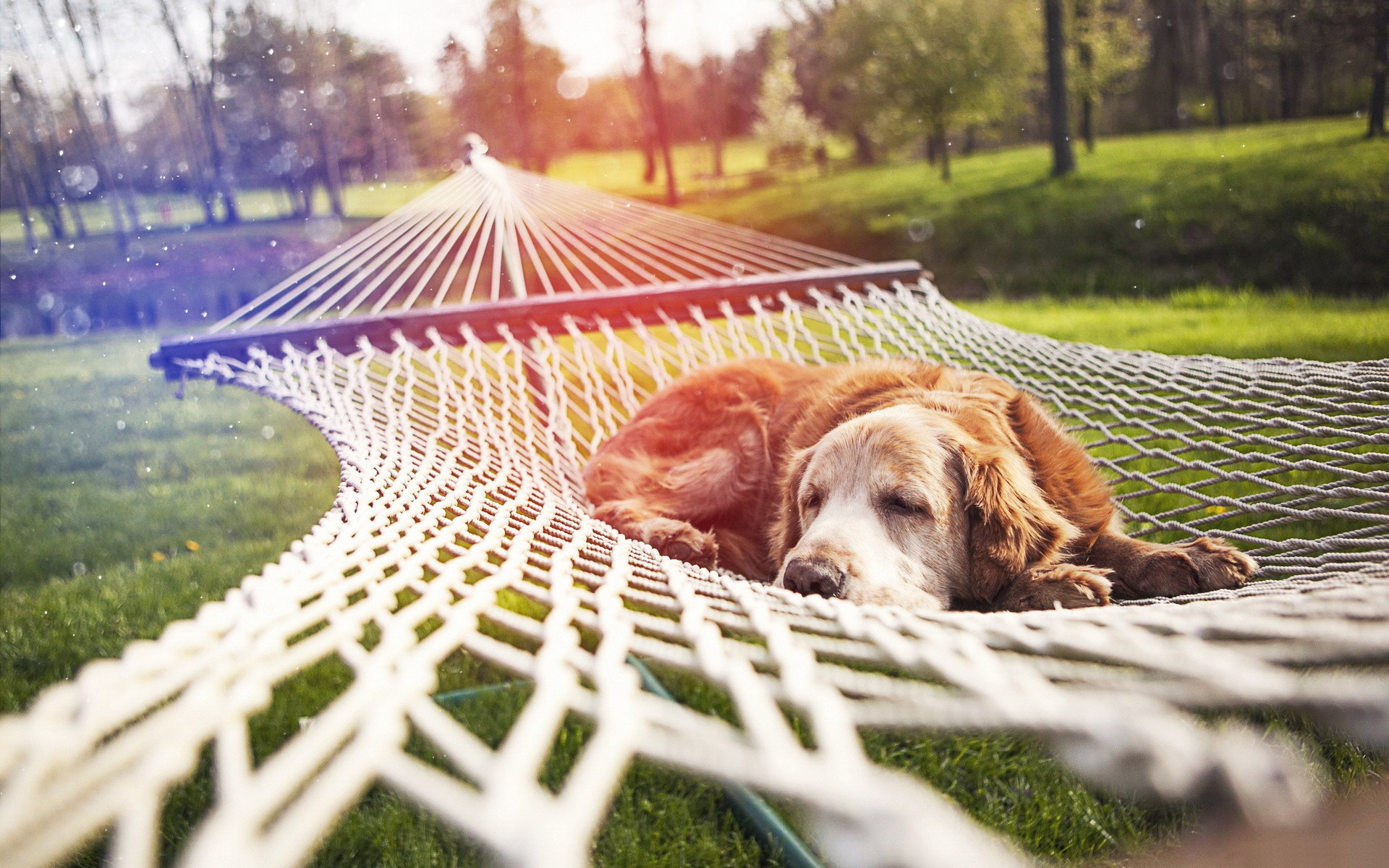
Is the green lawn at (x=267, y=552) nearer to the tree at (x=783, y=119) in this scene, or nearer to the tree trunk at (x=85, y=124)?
the tree trunk at (x=85, y=124)

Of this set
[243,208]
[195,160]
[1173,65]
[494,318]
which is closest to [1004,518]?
[494,318]

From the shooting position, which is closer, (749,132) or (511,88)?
(511,88)

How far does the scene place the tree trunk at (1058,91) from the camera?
31.6ft

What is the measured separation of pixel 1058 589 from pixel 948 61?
1231 centimetres

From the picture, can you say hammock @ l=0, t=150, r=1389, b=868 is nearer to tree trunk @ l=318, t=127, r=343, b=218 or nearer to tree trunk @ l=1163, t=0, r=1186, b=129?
tree trunk @ l=1163, t=0, r=1186, b=129

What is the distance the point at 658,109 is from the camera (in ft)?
49.9

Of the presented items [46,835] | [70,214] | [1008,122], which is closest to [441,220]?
[46,835]

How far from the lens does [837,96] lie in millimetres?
18281

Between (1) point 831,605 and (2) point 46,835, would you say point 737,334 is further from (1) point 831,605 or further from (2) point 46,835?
(2) point 46,835

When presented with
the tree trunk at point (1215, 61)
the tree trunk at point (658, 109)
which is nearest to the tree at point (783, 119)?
the tree trunk at point (658, 109)

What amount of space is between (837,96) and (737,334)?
16.3m

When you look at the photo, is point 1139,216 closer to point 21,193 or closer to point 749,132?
point 749,132

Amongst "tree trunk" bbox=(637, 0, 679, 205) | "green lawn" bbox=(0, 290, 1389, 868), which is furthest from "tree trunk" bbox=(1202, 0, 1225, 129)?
"tree trunk" bbox=(637, 0, 679, 205)

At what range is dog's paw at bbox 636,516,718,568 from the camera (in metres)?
2.30
